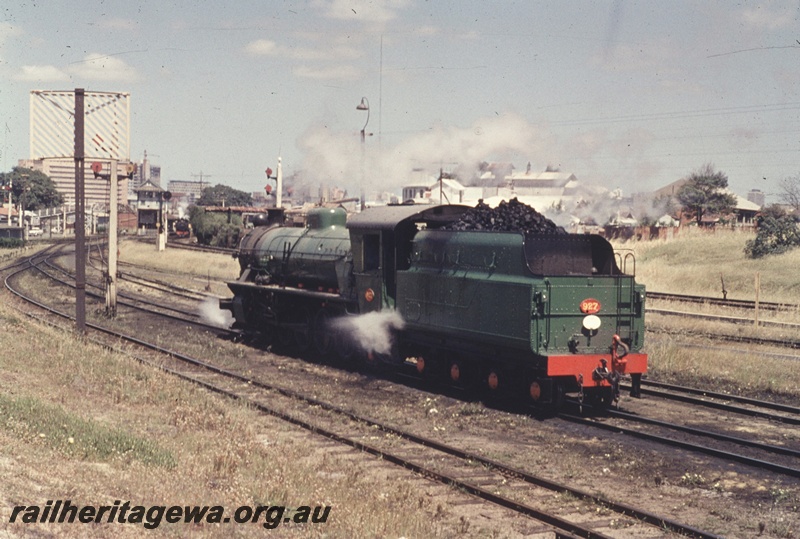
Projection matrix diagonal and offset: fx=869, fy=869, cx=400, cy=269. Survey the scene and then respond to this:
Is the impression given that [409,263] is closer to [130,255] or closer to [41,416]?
[41,416]

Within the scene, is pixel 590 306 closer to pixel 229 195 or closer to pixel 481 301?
pixel 481 301

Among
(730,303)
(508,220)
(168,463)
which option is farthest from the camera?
(730,303)

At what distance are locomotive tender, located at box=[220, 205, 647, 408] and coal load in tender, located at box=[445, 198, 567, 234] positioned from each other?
16.5 inches

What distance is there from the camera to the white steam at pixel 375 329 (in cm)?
1761

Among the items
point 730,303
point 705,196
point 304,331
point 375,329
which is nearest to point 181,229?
point 705,196

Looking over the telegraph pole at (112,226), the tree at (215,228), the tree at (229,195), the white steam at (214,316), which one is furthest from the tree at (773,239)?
the tree at (229,195)

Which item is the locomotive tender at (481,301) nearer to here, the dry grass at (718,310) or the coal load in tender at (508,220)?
the coal load in tender at (508,220)

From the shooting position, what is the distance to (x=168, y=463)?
33.8 ft

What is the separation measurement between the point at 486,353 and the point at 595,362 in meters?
2.05

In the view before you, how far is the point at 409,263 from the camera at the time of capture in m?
17.7

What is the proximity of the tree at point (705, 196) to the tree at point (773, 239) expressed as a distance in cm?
2263

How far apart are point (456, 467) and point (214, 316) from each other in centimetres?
1798

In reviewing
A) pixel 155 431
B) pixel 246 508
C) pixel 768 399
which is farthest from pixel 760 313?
pixel 246 508

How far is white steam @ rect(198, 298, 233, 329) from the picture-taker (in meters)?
26.7
